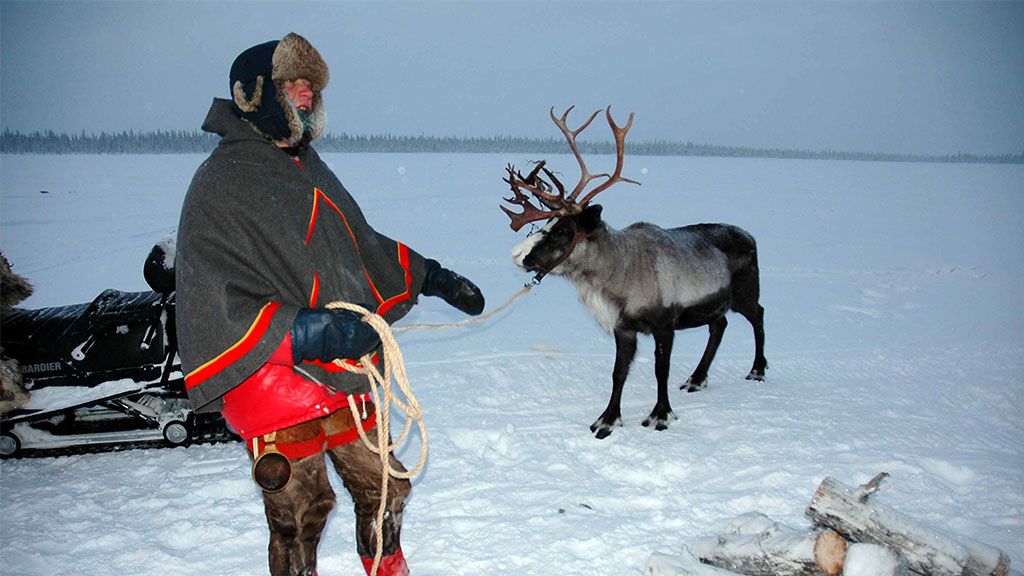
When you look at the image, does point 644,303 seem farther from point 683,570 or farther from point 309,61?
point 309,61

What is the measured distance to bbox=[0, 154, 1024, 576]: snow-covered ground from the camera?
368 centimetres

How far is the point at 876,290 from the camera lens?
10.4m

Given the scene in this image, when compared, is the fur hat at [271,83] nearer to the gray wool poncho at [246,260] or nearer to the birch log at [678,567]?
the gray wool poncho at [246,260]

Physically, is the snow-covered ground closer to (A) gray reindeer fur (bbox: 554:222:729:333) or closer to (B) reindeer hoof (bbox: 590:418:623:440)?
(B) reindeer hoof (bbox: 590:418:623:440)

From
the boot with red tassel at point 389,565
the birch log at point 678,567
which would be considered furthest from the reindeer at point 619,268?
the boot with red tassel at point 389,565

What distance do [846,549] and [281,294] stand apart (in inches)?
103

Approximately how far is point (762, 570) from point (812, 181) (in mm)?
32332

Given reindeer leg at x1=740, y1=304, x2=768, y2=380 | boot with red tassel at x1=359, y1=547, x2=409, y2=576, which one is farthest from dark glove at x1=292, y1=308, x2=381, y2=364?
reindeer leg at x1=740, y1=304, x2=768, y2=380

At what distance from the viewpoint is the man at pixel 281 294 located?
7.23 feet

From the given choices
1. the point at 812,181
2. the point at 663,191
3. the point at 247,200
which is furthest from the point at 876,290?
the point at 812,181

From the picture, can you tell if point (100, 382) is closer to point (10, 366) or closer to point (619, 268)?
point (10, 366)

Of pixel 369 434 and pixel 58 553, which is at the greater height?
pixel 369 434

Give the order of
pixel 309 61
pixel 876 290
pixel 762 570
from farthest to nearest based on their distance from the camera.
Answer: pixel 876 290
pixel 762 570
pixel 309 61

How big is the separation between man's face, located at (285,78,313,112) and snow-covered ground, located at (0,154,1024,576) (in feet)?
7.80
